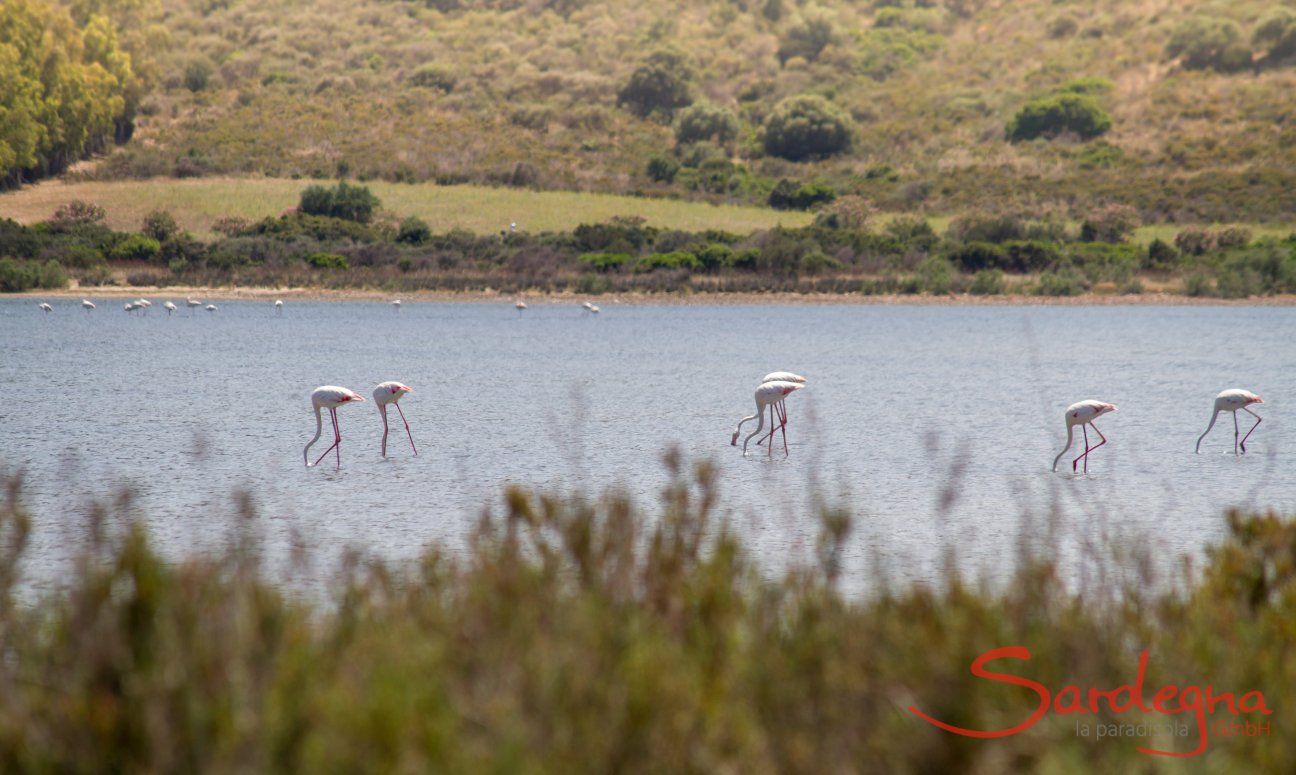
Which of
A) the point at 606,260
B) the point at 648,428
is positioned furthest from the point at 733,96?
the point at 648,428

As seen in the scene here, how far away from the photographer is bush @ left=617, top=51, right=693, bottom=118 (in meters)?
95.2

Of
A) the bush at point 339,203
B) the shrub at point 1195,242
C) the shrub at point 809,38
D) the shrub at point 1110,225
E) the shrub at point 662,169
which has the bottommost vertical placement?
the shrub at point 1195,242

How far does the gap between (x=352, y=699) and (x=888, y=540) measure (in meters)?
6.03

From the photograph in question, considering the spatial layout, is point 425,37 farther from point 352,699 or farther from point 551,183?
point 352,699

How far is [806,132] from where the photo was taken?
271 feet

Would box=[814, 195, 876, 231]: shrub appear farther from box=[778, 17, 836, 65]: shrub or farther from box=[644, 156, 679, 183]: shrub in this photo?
box=[778, 17, 836, 65]: shrub

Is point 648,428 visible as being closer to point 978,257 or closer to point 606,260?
point 606,260

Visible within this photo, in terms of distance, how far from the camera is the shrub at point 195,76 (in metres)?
92.7

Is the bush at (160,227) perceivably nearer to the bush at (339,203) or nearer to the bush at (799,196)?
the bush at (339,203)

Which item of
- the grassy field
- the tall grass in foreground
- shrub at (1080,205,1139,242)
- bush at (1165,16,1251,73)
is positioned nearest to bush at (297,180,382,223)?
the grassy field

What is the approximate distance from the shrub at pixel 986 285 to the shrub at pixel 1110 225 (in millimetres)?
9760

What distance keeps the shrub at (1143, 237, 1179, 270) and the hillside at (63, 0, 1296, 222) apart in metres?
11.3

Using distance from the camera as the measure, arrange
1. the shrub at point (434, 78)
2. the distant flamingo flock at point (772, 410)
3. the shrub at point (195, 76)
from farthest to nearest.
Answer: the shrub at point (434, 78) < the shrub at point (195, 76) < the distant flamingo flock at point (772, 410)

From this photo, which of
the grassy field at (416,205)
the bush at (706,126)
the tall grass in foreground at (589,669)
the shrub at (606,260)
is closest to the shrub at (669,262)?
the shrub at (606,260)
